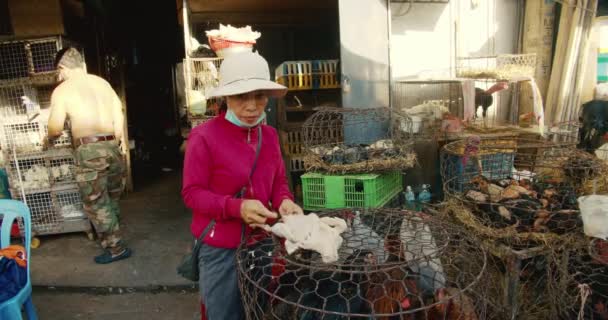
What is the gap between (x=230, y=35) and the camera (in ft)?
15.0

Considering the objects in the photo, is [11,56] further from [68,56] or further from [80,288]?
[80,288]

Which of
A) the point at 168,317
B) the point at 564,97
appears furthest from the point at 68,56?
the point at 564,97

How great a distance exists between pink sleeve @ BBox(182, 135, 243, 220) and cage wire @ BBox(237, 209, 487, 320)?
224mm

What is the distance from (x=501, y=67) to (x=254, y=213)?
4.72 meters

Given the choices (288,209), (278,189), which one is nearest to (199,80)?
(278,189)

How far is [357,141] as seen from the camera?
17.0 feet

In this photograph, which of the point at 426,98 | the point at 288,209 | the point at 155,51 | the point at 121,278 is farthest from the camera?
the point at 155,51

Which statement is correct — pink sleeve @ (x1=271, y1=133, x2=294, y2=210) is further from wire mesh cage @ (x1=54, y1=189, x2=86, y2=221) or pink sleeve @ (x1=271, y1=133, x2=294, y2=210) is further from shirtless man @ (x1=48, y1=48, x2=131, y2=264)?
wire mesh cage @ (x1=54, y1=189, x2=86, y2=221)

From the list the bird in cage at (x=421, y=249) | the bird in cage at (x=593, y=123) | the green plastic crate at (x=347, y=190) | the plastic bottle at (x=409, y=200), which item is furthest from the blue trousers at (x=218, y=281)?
the bird in cage at (x=593, y=123)

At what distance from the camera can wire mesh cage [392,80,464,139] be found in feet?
17.4

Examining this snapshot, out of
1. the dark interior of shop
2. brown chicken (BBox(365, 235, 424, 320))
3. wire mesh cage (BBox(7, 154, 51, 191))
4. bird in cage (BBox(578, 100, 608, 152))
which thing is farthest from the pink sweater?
bird in cage (BBox(578, 100, 608, 152))

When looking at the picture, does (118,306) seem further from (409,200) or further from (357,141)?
(409,200)

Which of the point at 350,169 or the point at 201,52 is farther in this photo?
the point at 201,52

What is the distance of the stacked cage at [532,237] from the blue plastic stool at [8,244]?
116 inches
